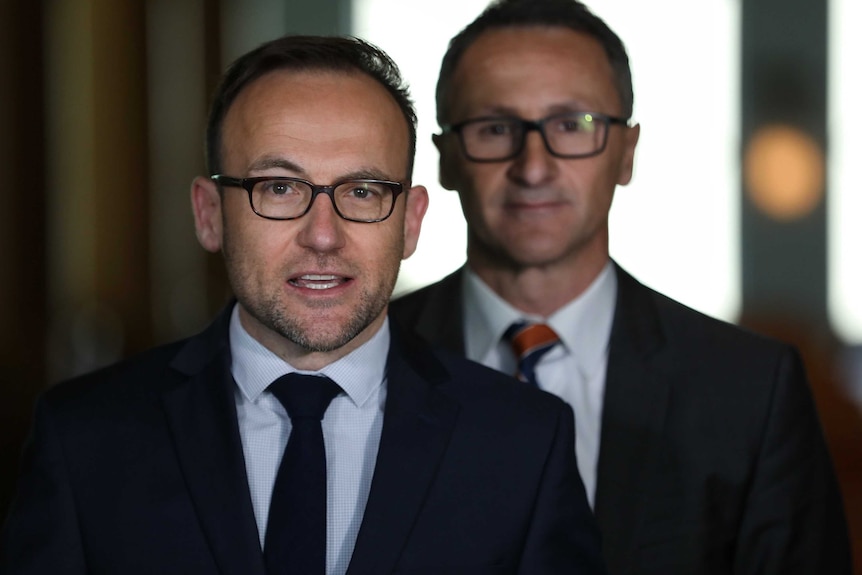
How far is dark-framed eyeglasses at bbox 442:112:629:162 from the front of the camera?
7.98ft

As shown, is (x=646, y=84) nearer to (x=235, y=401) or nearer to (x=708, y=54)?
(x=708, y=54)

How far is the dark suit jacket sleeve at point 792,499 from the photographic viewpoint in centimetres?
224

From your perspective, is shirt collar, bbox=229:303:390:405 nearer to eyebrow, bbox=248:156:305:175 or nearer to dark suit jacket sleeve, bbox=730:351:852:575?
eyebrow, bbox=248:156:305:175

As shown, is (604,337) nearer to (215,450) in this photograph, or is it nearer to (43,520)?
(215,450)

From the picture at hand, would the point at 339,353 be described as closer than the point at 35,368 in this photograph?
Yes

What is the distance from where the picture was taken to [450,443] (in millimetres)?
1893

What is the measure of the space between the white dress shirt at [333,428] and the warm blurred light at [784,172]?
6.56 meters

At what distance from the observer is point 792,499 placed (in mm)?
2266

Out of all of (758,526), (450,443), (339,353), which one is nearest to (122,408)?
(339,353)

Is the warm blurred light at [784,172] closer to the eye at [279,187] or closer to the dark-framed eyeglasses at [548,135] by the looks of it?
the dark-framed eyeglasses at [548,135]

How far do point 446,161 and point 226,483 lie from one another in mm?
997

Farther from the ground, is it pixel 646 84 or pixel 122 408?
pixel 646 84

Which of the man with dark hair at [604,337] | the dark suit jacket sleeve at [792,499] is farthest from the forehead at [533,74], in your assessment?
the dark suit jacket sleeve at [792,499]

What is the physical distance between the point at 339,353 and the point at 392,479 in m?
0.21
